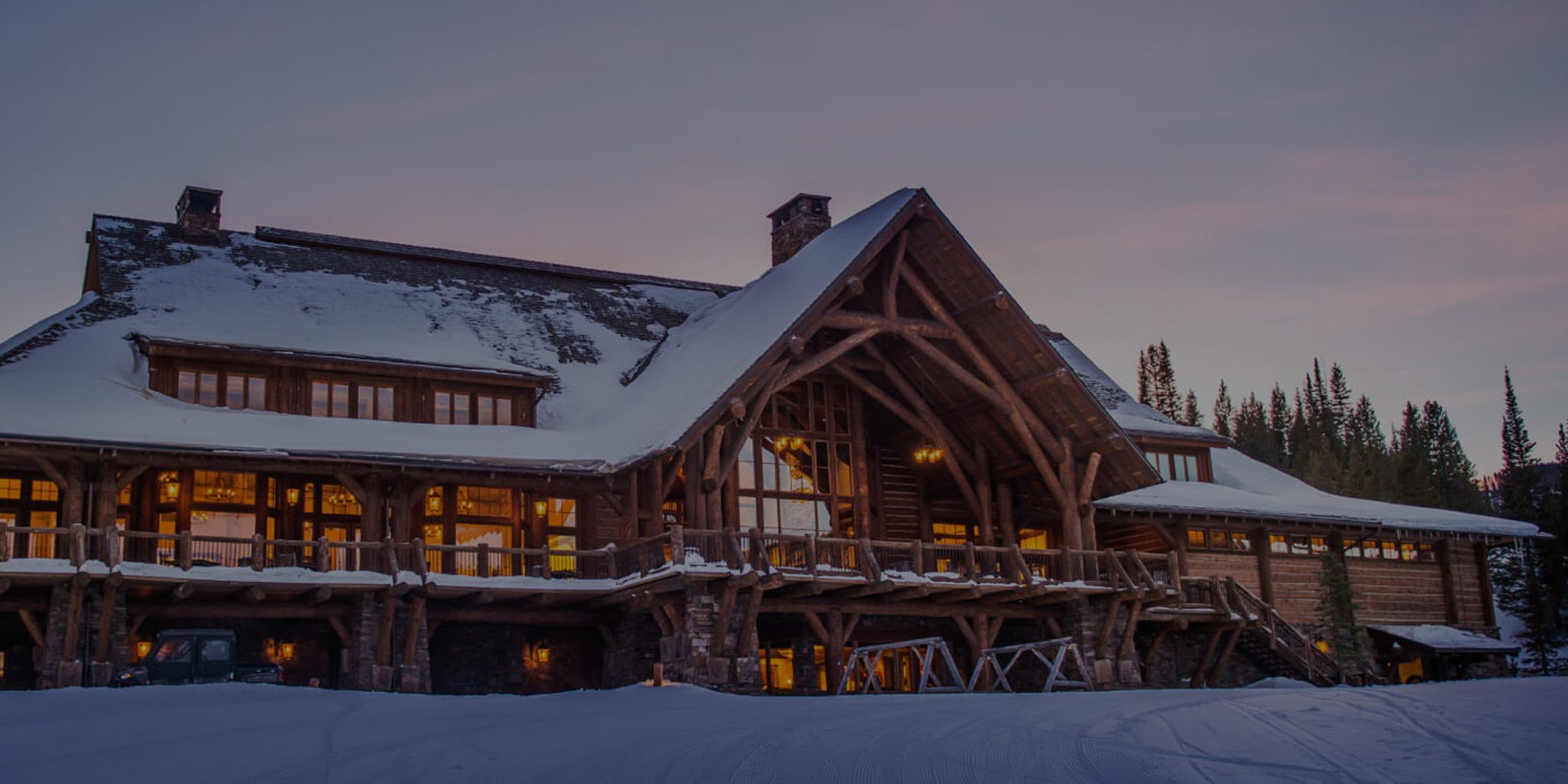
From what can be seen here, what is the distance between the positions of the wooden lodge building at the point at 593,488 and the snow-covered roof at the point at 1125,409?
220 centimetres

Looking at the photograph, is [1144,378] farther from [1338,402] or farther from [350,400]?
[350,400]

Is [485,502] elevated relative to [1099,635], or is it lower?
elevated

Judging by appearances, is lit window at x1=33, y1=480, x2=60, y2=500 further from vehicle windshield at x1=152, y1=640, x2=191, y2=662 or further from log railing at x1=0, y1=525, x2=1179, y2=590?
vehicle windshield at x1=152, y1=640, x2=191, y2=662

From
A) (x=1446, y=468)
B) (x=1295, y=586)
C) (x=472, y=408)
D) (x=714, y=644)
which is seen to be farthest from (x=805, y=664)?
(x=1446, y=468)

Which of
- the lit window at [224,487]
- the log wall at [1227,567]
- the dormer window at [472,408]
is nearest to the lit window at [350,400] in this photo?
the dormer window at [472,408]

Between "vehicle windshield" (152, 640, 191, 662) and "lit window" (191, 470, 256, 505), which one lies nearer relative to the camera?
"vehicle windshield" (152, 640, 191, 662)

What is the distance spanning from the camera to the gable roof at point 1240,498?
40.7m

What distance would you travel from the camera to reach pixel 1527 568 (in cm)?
5278

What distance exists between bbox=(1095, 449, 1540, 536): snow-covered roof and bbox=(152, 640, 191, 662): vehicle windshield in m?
21.2

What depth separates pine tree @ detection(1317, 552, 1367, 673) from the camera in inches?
1576

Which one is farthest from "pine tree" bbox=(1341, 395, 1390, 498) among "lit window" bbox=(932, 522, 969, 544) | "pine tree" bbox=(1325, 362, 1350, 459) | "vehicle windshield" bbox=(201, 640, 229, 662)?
"vehicle windshield" bbox=(201, 640, 229, 662)

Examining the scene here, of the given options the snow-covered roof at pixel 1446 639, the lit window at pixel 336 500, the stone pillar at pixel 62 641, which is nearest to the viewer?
the stone pillar at pixel 62 641

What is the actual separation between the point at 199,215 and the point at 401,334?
6957mm

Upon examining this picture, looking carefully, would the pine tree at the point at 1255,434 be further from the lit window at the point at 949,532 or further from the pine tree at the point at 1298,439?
the lit window at the point at 949,532
